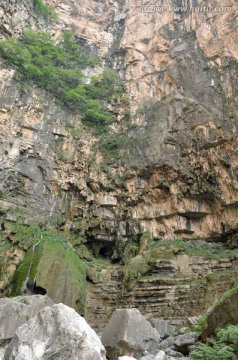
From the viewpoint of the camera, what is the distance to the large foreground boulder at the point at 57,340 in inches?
143

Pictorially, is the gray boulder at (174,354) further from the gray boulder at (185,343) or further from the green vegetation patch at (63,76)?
the green vegetation patch at (63,76)

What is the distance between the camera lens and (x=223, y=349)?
4480 mm

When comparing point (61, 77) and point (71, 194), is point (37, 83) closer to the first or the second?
point (61, 77)

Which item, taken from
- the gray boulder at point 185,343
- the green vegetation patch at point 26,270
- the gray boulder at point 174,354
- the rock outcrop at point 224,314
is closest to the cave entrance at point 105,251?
the green vegetation patch at point 26,270

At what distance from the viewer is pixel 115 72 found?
25641mm

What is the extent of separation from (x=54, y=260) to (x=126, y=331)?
9421 mm

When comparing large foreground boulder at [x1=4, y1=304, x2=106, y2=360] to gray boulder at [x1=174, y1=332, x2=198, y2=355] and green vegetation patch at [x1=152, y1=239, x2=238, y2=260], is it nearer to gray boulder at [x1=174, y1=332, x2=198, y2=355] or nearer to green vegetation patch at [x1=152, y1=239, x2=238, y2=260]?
gray boulder at [x1=174, y1=332, x2=198, y2=355]

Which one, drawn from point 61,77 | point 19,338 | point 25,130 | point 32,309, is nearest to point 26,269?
point 32,309

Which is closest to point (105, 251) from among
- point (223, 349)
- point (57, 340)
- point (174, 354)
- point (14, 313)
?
point (14, 313)

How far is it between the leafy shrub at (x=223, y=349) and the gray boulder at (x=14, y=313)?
5288mm

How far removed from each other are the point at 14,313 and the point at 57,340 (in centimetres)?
579

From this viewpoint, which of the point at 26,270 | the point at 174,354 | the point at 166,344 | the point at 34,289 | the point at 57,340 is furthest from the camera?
the point at 26,270

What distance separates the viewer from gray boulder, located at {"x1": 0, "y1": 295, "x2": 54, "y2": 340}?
8.33 m

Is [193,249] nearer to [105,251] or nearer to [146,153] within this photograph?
[105,251]
